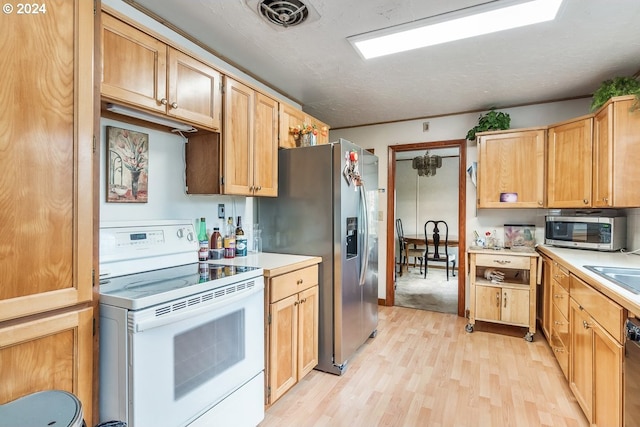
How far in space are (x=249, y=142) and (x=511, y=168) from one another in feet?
8.86

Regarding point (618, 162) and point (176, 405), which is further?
point (618, 162)

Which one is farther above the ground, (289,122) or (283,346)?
(289,122)

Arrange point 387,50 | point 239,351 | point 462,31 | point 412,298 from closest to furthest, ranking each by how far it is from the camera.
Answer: point 239,351 → point 462,31 → point 387,50 → point 412,298

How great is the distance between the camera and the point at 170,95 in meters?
1.72

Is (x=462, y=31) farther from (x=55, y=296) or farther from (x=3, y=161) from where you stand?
(x=55, y=296)

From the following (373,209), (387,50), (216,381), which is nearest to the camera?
(216,381)

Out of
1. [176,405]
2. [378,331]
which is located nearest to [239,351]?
[176,405]

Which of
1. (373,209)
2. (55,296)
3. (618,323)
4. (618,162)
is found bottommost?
(618,323)

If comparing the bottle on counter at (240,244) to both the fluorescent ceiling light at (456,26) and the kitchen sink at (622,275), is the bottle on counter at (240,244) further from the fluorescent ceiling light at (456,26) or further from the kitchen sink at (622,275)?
the kitchen sink at (622,275)

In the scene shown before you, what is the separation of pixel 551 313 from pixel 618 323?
63.5 inches

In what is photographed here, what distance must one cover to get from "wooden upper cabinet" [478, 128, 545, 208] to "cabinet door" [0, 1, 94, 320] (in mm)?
3454

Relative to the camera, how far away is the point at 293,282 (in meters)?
2.14

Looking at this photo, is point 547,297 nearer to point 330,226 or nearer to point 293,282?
point 330,226

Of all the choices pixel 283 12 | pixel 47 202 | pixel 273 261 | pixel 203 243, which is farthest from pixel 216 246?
pixel 283 12
